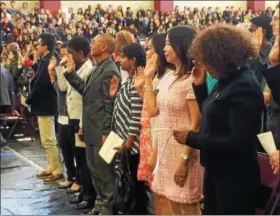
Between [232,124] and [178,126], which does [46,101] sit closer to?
[178,126]

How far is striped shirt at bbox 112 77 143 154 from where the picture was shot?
3659mm

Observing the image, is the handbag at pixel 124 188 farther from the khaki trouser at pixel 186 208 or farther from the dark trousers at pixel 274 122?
the dark trousers at pixel 274 122

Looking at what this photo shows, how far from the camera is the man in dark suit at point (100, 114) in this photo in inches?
161

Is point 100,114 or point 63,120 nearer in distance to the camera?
point 100,114

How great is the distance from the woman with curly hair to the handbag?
4.30ft

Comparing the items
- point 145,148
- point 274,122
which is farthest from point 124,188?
point 274,122

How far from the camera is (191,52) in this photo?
2.45 metres

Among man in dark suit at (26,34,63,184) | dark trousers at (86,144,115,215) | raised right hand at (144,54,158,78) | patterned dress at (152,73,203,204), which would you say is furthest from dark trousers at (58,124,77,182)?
patterned dress at (152,73,203,204)

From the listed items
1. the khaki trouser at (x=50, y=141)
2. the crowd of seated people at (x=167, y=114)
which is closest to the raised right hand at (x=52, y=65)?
the crowd of seated people at (x=167, y=114)

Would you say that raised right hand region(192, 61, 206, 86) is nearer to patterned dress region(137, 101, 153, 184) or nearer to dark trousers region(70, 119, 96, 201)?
patterned dress region(137, 101, 153, 184)

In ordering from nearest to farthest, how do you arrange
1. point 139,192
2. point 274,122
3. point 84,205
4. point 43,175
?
point 274,122 < point 139,192 < point 84,205 < point 43,175

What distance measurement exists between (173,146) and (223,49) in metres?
0.77

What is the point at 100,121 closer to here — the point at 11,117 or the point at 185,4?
the point at 11,117

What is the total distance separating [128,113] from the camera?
3.72 meters
